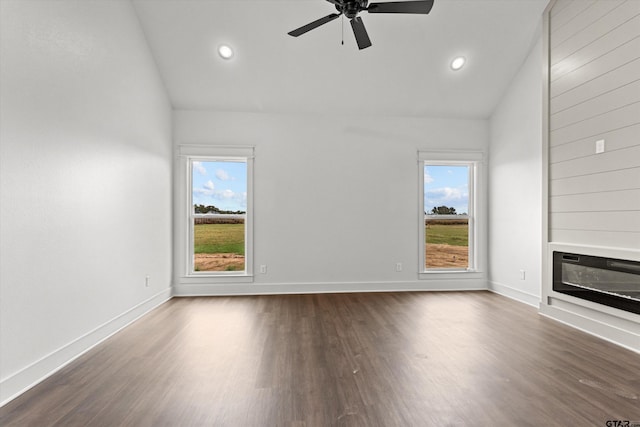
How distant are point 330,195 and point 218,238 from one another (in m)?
1.72

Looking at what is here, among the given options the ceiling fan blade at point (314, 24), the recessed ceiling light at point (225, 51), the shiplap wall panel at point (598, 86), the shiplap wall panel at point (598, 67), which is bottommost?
the shiplap wall panel at point (598, 86)

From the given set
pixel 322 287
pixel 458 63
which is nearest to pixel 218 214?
pixel 322 287

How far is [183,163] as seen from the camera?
14.8ft

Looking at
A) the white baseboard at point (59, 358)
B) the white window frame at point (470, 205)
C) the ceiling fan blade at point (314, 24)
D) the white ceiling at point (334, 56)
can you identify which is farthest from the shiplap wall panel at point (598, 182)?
the white baseboard at point (59, 358)

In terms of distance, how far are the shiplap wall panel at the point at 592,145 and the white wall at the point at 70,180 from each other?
4427 millimetres

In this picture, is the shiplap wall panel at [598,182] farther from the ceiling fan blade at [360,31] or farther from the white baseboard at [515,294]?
the ceiling fan blade at [360,31]

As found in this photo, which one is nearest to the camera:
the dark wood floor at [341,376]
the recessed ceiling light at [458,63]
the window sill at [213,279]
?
the dark wood floor at [341,376]

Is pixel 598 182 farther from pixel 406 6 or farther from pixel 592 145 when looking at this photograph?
pixel 406 6

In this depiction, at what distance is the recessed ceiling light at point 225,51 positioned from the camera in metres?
3.81

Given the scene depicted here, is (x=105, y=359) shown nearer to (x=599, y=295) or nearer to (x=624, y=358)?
(x=624, y=358)

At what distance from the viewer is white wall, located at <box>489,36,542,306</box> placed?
3.90 m

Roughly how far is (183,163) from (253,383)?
339cm

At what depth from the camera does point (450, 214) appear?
4926 mm

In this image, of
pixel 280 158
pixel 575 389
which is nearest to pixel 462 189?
Result: pixel 280 158
